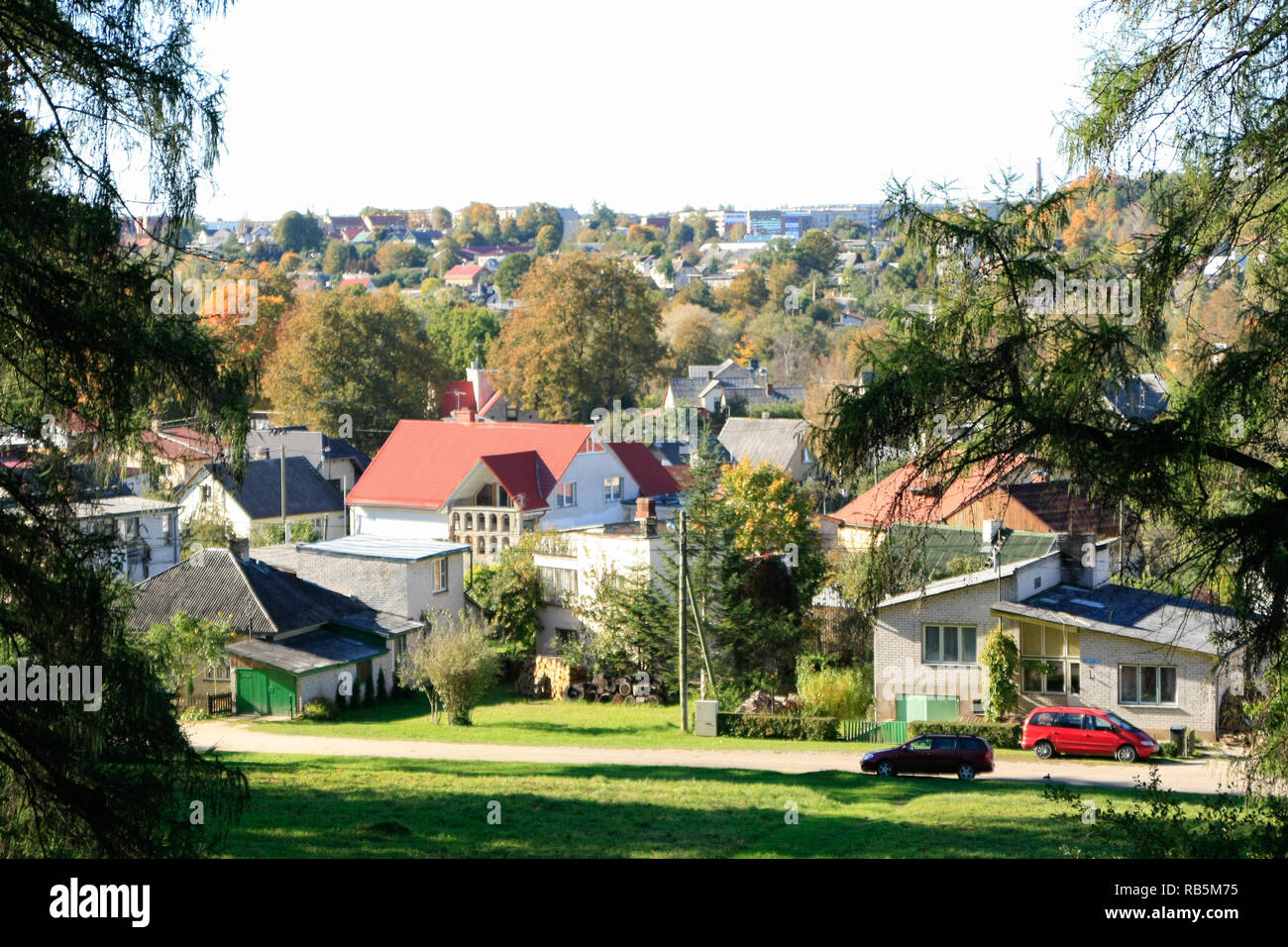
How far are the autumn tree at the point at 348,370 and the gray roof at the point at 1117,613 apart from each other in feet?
175

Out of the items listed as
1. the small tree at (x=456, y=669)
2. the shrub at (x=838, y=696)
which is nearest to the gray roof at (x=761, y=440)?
the shrub at (x=838, y=696)

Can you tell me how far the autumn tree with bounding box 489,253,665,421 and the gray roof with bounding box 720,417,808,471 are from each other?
409 inches

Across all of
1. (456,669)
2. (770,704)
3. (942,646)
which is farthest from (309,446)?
(942,646)

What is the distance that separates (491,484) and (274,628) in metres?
16.8

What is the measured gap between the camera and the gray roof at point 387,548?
145 ft

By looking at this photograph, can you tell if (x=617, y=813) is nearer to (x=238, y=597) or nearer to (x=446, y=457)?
(x=238, y=597)

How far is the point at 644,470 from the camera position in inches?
2378

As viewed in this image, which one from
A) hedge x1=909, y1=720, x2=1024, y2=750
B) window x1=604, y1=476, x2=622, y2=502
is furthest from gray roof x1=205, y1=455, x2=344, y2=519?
hedge x1=909, y1=720, x2=1024, y2=750

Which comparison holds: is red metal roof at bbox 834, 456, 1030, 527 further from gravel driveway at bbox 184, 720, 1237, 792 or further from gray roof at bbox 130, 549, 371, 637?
gray roof at bbox 130, 549, 371, 637

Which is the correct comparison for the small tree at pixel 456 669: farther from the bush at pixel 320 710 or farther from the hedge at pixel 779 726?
the hedge at pixel 779 726

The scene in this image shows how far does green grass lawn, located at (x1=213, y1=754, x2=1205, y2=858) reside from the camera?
1839 cm

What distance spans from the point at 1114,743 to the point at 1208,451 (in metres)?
21.3
